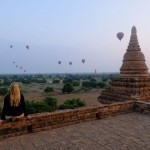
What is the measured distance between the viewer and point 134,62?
14.0 m

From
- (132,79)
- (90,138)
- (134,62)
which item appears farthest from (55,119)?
(134,62)

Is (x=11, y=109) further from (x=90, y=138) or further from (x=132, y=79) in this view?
(x=132, y=79)

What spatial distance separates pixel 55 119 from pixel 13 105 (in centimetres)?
142

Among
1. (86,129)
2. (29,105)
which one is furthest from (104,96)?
(86,129)

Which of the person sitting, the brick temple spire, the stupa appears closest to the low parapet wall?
the person sitting

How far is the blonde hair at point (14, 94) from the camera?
525cm

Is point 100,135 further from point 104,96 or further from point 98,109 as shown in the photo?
point 104,96

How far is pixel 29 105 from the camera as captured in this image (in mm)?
18250

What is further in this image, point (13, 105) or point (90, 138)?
point (90, 138)

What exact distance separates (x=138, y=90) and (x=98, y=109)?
612 cm

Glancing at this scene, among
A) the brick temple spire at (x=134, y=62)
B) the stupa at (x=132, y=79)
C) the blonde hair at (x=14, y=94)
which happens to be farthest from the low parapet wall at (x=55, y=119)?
the brick temple spire at (x=134, y=62)

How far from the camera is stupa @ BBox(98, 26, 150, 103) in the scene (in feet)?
42.2

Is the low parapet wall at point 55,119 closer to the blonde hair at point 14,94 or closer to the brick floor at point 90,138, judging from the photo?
the brick floor at point 90,138

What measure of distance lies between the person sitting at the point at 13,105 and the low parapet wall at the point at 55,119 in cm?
17
